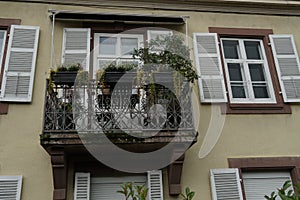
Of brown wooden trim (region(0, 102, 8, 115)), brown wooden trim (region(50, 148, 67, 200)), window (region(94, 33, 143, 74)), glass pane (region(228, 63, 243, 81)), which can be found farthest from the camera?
glass pane (region(228, 63, 243, 81))

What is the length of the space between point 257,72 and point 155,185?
3388mm

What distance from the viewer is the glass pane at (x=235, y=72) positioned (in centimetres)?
741

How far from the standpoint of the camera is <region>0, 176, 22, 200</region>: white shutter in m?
5.68

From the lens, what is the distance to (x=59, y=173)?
5.67 m

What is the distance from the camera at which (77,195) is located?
19.1 feet

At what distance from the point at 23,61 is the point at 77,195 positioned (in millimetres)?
2801

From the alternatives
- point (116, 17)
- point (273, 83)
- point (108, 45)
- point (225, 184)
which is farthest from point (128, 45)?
point (225, 184)

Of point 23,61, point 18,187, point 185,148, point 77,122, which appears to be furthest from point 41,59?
point 185,148

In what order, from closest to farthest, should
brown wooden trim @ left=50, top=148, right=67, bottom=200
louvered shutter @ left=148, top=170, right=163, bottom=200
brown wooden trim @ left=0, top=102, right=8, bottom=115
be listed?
1. brown wooden trim @ left=50, top=148, right=67, bottom=200
2. louvered shutter @ left=148, top=170, right=163, bottom=200
3. brown wooden trim @ left=0, top=102, right=8, bottom=115

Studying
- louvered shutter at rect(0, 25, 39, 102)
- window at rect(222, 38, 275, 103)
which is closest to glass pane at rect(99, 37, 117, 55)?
louvered shutter at rect(0, 25, 39, 102)

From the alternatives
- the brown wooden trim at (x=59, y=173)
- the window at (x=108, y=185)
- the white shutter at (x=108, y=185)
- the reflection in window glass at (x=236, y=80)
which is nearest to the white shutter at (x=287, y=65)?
the reflection in window glass at (x=236, y=80)

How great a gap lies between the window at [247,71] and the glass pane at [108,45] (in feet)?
7.79

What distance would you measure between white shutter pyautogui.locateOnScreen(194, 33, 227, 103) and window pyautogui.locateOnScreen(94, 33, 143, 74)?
4.16 feet

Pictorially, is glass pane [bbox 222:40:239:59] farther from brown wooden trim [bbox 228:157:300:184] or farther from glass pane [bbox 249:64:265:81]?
brown wooden trim [bbox 228:157:300:184]
